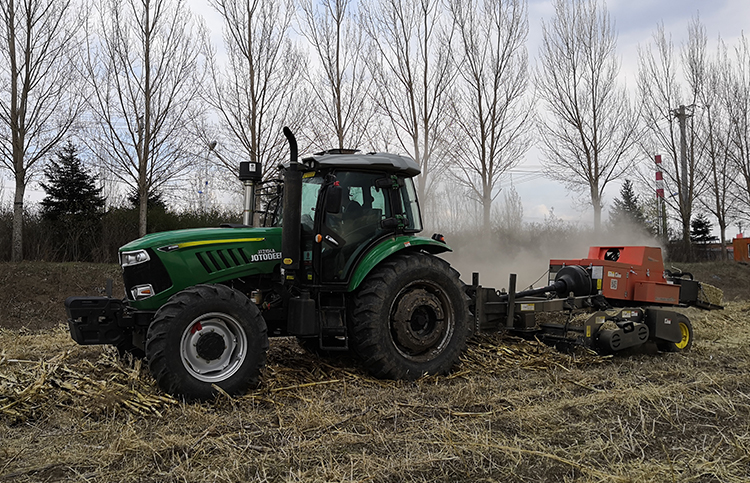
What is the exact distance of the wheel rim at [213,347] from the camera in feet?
15.8

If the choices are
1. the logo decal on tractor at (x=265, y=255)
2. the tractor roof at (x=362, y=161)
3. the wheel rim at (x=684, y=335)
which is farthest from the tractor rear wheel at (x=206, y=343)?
the wheel rim at (x=684, y=335)

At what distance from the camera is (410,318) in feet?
19.2

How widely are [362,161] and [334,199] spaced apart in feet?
2.47

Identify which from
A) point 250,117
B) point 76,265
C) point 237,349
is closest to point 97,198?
point 76,265

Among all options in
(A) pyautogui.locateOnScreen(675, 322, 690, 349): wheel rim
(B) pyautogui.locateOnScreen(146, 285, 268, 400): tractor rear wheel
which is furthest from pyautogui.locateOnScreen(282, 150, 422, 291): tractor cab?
(A) pyautogui.locateOnScreen(675, 322, 690, 349): wheel rim

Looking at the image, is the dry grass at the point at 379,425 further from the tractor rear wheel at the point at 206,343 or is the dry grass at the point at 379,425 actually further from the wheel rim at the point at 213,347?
the wheel rim at the point at 213,347

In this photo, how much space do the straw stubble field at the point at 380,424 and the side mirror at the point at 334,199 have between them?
65.5 inches

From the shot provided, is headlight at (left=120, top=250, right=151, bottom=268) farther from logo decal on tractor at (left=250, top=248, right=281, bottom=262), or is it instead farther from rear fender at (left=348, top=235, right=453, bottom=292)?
rear fender at (left=348, top=235, right=453, bottom=292)

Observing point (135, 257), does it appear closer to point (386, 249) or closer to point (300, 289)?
point (300, 289)

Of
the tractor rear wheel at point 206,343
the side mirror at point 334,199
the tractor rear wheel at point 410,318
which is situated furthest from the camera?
the tractor rear wheel at point 410,318

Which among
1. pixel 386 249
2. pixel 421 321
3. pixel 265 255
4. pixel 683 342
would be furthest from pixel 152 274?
pixel 683 342

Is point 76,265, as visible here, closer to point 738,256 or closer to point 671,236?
point 738,256

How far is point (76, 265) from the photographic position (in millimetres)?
15117

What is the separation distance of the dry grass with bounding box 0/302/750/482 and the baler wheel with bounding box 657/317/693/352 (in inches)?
41.5
